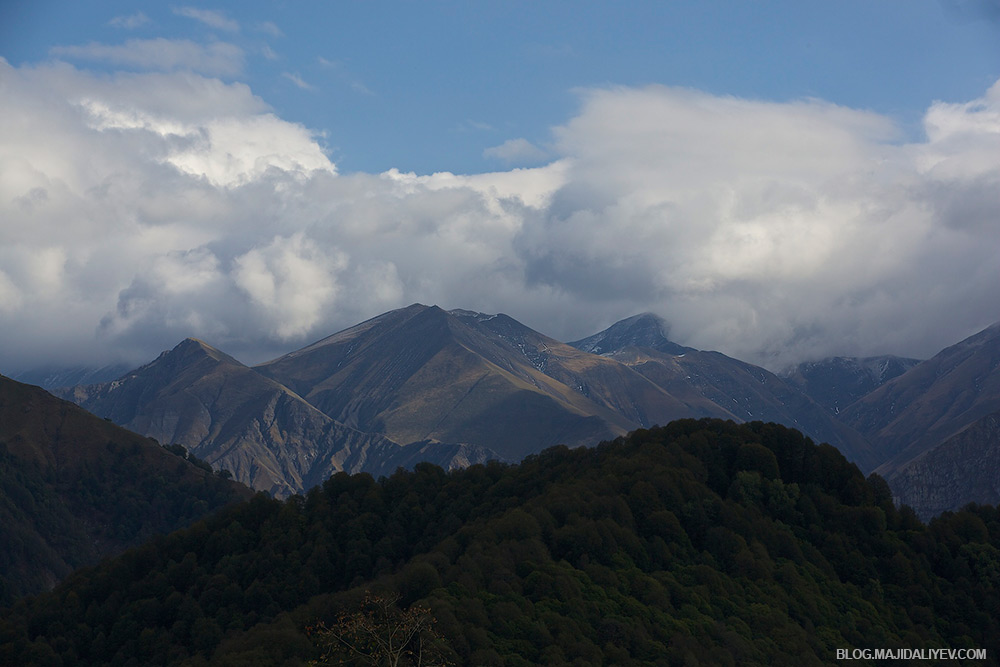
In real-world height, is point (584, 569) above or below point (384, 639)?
above

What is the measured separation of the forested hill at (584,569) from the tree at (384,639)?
9.96 ft

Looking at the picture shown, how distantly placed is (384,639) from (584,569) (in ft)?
134

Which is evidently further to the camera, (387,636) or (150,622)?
(150,622)

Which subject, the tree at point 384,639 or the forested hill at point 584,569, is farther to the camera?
the forested hill at point 584,569

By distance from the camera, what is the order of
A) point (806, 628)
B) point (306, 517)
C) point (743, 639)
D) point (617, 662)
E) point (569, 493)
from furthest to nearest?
point (306, 517) → point (569, 493) → point (806, 628) → point (743, 639) → point (617, 662)

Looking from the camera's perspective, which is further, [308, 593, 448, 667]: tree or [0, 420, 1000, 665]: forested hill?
[0, 420, 1000, 665]: forested hill

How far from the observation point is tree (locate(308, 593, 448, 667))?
73.2 metres

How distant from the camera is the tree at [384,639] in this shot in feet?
240

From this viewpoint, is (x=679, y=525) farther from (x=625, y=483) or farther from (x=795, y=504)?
(x=795, y=504)

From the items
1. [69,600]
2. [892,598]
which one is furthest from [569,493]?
[69,600]

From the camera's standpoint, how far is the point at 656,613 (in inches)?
4035

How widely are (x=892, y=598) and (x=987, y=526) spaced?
34.1 meters

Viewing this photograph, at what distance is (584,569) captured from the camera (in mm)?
113062

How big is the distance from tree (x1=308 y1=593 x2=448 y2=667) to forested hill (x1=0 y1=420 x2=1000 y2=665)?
3.04m
